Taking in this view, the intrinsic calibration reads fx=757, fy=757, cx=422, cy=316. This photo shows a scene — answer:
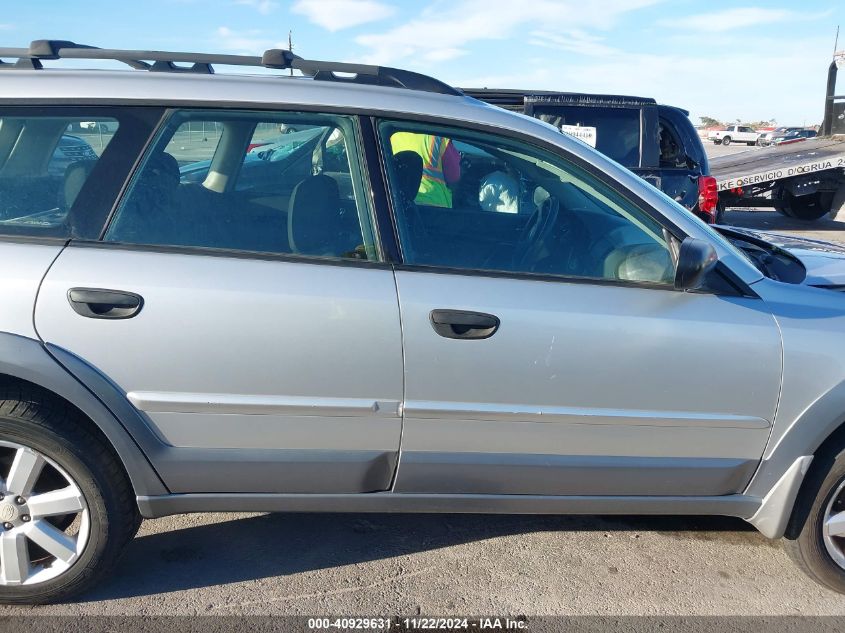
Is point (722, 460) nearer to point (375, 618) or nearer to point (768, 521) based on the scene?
point (768, 521)

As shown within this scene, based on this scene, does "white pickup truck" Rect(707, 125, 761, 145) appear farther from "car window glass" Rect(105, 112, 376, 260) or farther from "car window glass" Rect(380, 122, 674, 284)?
"car window glass" Rect(105, 112, 376, 260)

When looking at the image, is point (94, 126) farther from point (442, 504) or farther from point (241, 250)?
point (442, 504)

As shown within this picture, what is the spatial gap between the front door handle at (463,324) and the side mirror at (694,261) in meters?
0.63

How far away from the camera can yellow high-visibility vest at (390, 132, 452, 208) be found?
2684 mm

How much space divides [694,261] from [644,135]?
5.35 m

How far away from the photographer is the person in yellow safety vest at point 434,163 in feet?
8.84

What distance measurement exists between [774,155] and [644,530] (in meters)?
11.4

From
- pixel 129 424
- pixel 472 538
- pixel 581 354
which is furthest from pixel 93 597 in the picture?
pixel 581 354

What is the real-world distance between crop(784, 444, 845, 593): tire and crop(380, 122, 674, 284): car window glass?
926mm

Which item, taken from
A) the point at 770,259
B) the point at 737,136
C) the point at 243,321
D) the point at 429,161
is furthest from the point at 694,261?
the point at 737,136

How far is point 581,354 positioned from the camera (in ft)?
8.28

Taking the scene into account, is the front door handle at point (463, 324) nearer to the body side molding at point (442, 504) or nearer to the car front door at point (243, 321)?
the car front door at point (243, 321)

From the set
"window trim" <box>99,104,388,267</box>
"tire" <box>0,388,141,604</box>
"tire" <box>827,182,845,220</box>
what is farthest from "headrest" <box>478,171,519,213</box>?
"tire" <box>827,182,845,220</box>

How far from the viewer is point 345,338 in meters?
2.46
